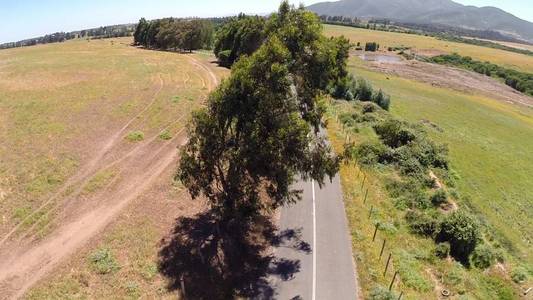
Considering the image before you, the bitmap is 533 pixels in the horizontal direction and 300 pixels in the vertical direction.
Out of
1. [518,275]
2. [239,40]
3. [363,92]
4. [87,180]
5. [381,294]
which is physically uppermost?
[239,40]

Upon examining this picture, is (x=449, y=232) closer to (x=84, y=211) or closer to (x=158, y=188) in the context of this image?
(x=158, y=188)

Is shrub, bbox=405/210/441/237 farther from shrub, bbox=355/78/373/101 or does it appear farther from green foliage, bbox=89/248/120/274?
shrub, bbox=355/78/373/101

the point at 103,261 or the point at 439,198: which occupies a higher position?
the point at 103,261

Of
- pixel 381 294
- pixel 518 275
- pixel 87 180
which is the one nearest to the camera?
pixel 381 294

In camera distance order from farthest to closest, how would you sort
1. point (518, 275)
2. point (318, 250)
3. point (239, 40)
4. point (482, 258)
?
1. point (239, 40)
2. point (482, 258)
3. point (518, 275)
4. point (318, 250)

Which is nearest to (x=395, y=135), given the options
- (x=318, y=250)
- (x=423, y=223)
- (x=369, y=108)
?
(x=369, y=108)

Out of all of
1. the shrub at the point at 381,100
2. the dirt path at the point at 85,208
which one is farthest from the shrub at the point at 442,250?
the shrub at the point at 381,100

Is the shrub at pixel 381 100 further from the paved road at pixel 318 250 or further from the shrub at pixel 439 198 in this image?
the paved road at pixel 318 250

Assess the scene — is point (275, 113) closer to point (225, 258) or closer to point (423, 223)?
point (225, 258)
